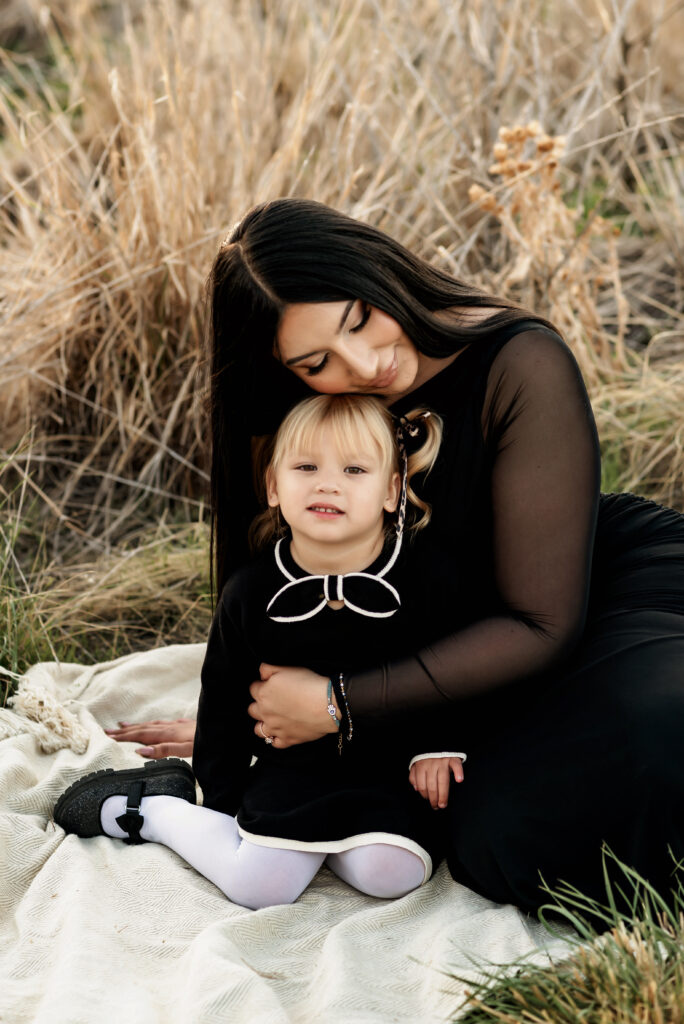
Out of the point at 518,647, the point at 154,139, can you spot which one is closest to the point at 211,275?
the point at 518,647

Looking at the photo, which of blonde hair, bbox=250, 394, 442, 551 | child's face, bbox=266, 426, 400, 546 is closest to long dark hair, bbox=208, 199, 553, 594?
blonde hair, bbox=250, 394, 442, 551

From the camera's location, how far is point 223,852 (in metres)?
2.26

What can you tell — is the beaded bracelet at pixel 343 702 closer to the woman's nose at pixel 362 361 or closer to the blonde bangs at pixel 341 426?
the blonde bangs at pixel 341 426

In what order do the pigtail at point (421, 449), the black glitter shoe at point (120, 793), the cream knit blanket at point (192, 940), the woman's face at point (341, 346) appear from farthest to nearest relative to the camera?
the black glitter shoe at point (120, 793) → the pigtail at point (421, 449) → the woman's face at point (341, 346) → the cream knit blanket at point (192, 940)

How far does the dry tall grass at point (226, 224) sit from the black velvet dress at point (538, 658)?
4.53ft

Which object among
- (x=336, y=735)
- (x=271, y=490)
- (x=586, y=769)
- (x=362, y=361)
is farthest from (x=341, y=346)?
(x=586, y=769)

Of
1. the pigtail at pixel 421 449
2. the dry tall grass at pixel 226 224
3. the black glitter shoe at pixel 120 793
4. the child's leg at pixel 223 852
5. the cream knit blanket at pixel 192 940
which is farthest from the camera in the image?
the dry tall grass at pixel 226 224

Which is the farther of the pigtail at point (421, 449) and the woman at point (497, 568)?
the pigtail at point (421, 449)

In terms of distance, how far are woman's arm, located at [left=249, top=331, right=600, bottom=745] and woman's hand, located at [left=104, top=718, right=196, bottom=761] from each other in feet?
2.27

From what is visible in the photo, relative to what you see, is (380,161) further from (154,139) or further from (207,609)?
(207,609)

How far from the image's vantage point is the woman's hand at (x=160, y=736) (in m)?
2.77

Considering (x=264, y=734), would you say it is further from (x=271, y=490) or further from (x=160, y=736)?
(x=160, y=736)

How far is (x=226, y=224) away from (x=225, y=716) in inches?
81.6

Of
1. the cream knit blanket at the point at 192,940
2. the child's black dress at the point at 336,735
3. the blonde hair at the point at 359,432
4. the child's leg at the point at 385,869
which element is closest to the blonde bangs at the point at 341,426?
the blonde hair at the point at 359,432
